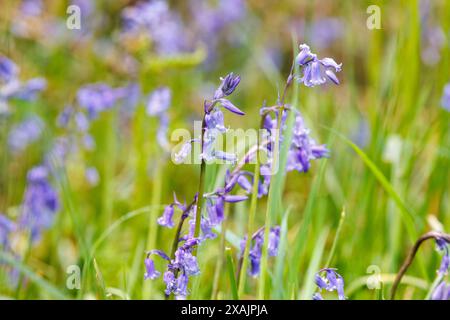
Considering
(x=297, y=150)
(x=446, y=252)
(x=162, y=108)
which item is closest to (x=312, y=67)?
(x=297, y=150)

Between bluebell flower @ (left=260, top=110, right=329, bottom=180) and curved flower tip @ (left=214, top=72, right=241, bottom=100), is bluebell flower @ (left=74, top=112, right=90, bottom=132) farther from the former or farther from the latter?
curved flower tip @ (left=214, top=72, right=241, bottom=100)

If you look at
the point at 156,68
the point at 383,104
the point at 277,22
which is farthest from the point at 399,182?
the point at 277,22

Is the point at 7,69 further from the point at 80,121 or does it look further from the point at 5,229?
the point at 5,229

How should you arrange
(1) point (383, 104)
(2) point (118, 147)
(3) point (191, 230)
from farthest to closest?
(2) point (118, 147) → (1) point (383, 104) → (3) point (191, 230)

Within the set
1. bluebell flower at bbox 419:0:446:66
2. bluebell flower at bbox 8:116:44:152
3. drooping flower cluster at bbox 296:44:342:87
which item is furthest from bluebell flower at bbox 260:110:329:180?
bluebell flower at bbox 419:0:446:66

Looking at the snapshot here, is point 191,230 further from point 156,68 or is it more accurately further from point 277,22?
point 277,22

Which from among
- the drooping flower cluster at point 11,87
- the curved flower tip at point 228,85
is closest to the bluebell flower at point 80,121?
the drooping flower cluster at point 11,87

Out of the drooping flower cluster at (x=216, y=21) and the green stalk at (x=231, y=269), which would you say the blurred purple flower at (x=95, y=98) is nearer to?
the green stalk at (x=231, y=269)
